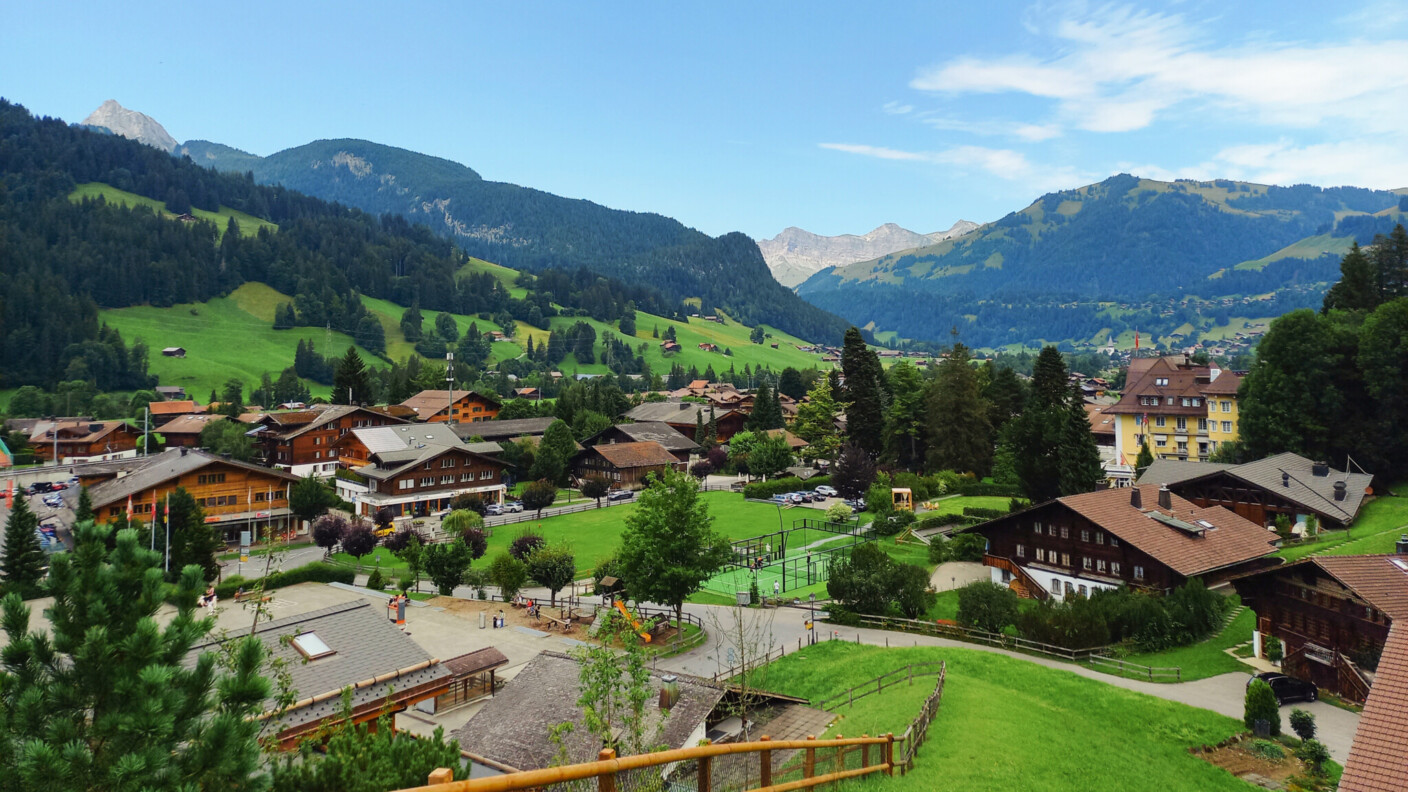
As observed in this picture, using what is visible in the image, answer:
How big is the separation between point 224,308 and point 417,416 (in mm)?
96149

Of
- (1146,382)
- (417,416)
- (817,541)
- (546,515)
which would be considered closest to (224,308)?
(417,416)

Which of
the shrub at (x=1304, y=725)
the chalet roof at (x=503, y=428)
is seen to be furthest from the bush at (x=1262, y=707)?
the chalet roof at (x=503, y=428)

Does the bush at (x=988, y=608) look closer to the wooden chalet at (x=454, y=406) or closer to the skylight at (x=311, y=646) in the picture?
the skylight at (x=311, y=646)

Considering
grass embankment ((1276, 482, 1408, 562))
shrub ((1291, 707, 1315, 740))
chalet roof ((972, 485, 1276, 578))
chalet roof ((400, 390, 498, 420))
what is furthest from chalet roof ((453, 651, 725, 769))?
chalet roof ((400, 390, 498, 420))

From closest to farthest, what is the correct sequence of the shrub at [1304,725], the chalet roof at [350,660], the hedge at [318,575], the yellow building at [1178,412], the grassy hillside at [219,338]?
the chalet roof at [350,660] → the shrub at [1304,725] → the hedge at [318,575] → the yellow building at [1178,412] → the grassy hillside at [219,338]

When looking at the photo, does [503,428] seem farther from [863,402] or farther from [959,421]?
[959,421]

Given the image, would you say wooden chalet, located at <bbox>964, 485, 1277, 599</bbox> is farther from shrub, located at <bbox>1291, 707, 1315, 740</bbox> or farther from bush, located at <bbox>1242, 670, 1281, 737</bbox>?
shrub, located at <bbox>1291, 707, 1315, 740</bbox>

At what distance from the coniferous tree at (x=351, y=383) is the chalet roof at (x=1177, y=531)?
97134 millimetres

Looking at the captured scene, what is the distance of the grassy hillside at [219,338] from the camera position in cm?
13750

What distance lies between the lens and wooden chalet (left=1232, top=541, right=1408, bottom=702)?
25688mm

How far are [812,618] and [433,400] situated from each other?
302ft

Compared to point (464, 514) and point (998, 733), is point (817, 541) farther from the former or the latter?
point (998, 733)

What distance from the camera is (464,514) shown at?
57.6m

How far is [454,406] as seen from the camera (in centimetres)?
11462
